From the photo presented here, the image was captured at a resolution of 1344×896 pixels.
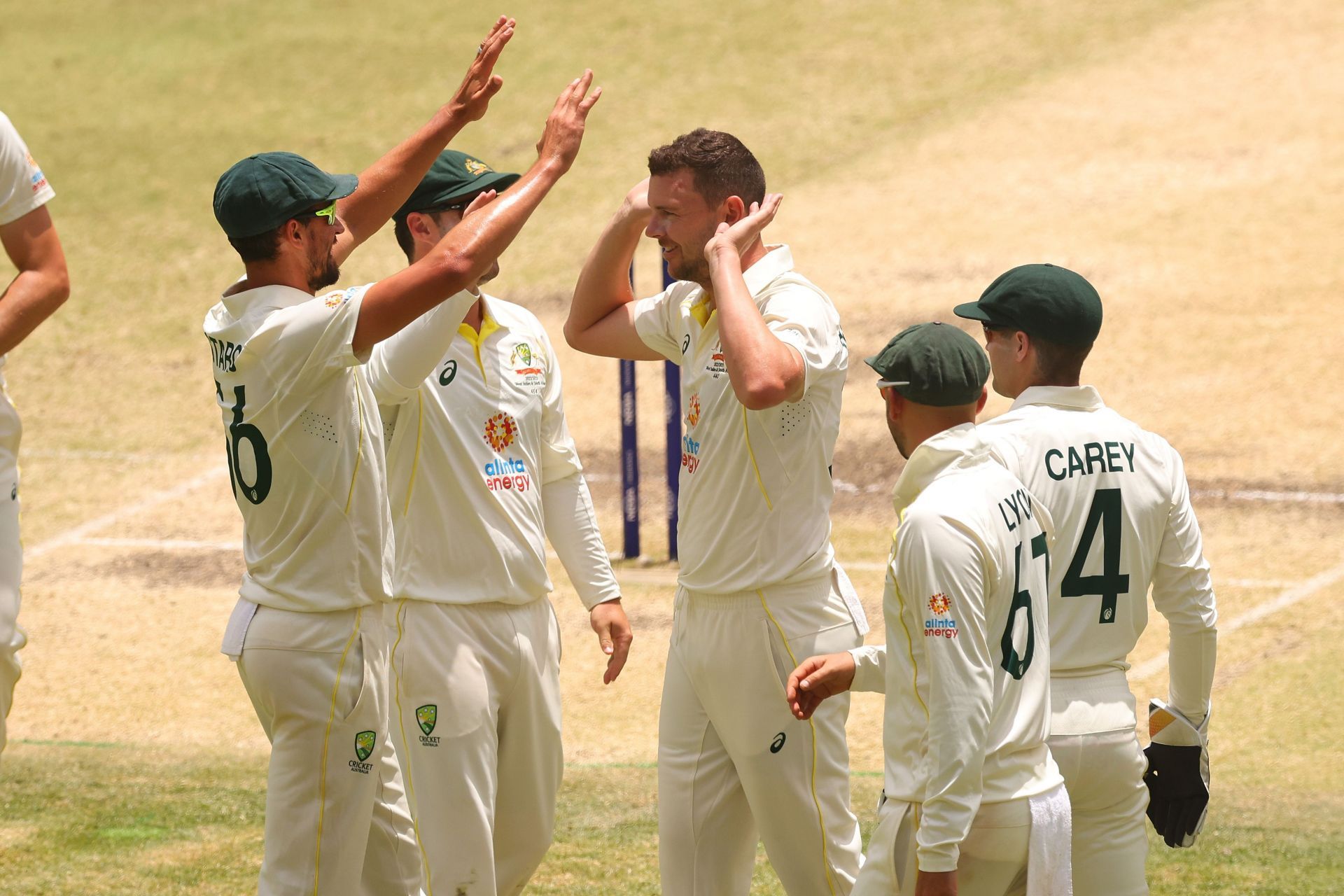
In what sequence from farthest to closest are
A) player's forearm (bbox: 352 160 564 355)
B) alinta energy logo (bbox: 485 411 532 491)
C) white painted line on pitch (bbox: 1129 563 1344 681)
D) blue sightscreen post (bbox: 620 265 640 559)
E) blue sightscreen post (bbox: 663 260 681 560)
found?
blue sightscreen post (bbox: 620 265 640 559), blue sightscreen post (bbox: 663 260 681 560), white painted line on pitch (bbox: 1129 563 1344 681), alinta energy logo (bbox: 485 411 532 491), player's forearm (bbox: 352 160 564 355)

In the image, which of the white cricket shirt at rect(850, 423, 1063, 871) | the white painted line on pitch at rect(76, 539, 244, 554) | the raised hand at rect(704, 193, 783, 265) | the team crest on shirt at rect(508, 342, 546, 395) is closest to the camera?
the white cricket shirt at rect(850, 423, 1063, 871)

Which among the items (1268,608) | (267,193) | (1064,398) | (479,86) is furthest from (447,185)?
(1268,608)

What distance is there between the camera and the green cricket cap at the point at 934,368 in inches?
154

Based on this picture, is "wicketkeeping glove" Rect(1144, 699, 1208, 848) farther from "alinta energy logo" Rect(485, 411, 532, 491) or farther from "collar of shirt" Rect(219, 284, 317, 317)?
"collar of shirt" Rect(219, 284, 317, 317)

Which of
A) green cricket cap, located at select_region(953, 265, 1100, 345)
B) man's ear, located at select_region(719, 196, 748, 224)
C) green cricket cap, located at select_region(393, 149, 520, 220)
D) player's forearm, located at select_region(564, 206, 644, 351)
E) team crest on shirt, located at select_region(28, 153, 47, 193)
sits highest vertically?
team crest on shirt, located at select_region(28, 153, 47, 193)

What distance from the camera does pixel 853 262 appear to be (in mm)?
16688

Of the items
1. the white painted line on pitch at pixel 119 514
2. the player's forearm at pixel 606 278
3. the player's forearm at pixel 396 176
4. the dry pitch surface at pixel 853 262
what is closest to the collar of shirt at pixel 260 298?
the player's forearm at pixel 396 176

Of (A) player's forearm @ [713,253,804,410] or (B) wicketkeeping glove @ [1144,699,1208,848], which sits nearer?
(A) player's forearm @ [713,253,804,410]

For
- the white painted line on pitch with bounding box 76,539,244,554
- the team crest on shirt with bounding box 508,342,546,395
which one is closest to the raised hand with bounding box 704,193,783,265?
the team crest on shirt with bounding box 508,342,546,395

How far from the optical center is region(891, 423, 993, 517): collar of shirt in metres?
3.86

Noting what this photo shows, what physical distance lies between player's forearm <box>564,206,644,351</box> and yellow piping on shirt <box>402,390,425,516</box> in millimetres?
548

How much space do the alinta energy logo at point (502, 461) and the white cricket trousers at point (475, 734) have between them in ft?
1.17

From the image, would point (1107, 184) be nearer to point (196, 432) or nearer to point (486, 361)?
point (196, 432)

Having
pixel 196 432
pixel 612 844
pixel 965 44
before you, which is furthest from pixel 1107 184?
pixel 612 844
